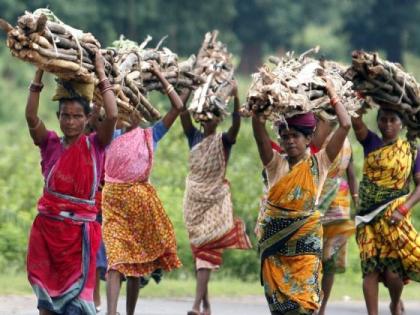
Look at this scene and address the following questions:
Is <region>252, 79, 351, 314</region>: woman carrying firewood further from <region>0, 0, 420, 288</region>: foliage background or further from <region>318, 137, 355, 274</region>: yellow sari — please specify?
<region>0, 0, 420, 288</region>: foliage background

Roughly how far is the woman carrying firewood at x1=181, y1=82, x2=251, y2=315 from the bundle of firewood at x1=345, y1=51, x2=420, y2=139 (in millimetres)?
2006

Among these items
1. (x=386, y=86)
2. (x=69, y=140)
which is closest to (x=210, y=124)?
(x=386, y=86)

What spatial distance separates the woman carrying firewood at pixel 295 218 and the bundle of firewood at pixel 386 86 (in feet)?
2.65

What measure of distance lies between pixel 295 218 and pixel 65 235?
170 cm

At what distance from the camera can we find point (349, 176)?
13.6 metres

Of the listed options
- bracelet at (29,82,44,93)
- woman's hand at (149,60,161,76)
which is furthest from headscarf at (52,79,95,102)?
woman's hand at (149,60,161,76)

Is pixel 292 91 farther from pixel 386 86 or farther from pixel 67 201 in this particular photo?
pixel 67 201

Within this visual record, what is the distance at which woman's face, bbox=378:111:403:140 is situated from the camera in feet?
38.4

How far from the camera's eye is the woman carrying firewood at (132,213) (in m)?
11.7

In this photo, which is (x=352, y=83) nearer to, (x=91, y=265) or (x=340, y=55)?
(x=91, y=265)

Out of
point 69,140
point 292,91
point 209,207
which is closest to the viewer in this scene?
point 69,140

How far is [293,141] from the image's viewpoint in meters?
10.1

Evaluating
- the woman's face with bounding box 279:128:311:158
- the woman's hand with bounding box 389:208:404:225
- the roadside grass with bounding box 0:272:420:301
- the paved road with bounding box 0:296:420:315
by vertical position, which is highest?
the woman's face with bounding box 279:128:311:158

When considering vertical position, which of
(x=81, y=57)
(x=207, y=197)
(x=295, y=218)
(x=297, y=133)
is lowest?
(x=295, y=218)
